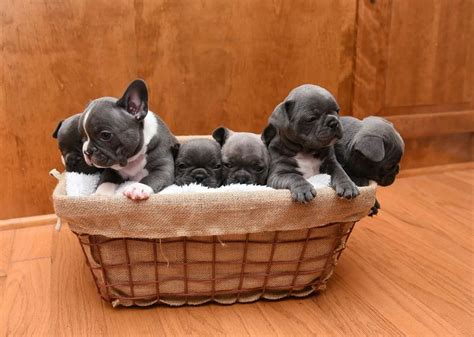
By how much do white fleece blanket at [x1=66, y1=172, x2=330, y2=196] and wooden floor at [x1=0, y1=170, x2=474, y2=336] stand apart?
0.29 metres

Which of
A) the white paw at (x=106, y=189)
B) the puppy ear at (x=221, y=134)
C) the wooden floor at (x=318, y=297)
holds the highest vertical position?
the puppy ear at (x=221, y=134)

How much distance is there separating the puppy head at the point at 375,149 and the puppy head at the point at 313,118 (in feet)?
0.40

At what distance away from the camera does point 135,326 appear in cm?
119

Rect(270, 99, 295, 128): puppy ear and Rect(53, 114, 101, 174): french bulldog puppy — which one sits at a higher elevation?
Rect(270, 99, 295, 128): puppy ear

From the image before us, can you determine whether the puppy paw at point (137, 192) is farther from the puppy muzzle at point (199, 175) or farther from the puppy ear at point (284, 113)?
the puppy ear at point (284, 113)

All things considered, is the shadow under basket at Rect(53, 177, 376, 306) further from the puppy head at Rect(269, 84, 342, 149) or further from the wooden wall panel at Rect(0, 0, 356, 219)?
the wooden wall panel at Rect(0, 0, 356, 219)

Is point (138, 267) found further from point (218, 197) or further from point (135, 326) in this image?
point (218, 197)

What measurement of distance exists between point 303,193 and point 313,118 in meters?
0.18

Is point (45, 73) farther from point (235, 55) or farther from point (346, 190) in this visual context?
point (346, 190)

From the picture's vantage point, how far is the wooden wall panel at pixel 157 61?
1.66 m

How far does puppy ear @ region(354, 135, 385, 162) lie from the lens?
1254mm

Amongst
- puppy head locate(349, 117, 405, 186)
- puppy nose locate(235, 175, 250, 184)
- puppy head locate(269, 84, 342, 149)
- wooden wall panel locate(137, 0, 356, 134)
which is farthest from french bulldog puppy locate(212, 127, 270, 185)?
wooden wall panel locate(137, 0, 356, 134)

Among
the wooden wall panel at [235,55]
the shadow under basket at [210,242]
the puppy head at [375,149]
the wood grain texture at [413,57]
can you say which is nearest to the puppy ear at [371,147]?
the puppy head at [375,149]

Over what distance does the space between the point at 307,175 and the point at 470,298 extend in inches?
20.3
